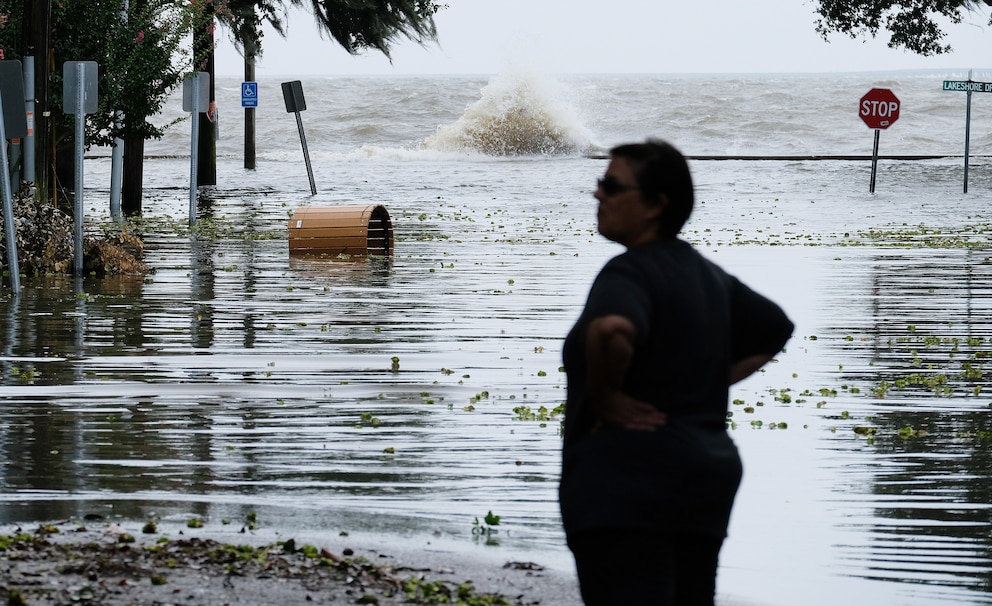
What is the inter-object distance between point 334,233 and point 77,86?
428cm

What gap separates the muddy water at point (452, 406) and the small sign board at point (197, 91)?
321 centimetres

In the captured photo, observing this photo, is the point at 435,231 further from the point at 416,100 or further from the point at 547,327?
the point at 416,100

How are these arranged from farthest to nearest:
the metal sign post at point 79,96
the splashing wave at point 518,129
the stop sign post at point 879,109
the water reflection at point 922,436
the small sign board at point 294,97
Result: the splashing wave at point 518,129 < the stop sign post at point 879,109 < the small sign board at point 294,97 < the metal sign post at point 79,96 < the water reflection at point 922,436

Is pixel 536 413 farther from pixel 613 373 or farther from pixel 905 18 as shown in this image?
pixel 905 18

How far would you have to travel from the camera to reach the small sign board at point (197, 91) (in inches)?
843

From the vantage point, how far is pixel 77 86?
14.9 m

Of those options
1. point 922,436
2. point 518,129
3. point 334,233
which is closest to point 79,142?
point 334,233

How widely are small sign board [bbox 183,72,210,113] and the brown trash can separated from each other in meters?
3.43

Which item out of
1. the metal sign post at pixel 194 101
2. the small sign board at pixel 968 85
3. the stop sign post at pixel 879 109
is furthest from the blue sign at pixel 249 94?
the small sign board at pixel 968 85

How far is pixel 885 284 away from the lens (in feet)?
50.8

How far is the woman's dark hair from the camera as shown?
364 centimetres

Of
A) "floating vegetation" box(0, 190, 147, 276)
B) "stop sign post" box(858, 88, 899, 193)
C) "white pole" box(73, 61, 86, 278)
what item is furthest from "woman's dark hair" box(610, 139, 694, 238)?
"stop sign post" box(858, 88, 899, 193)

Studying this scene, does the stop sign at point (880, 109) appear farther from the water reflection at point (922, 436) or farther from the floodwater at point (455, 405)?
the water reflection at point (922, 436)

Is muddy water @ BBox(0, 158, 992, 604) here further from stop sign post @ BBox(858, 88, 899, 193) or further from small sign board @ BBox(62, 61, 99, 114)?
stop sign post @ BBox(858, 88, 899, 193)
